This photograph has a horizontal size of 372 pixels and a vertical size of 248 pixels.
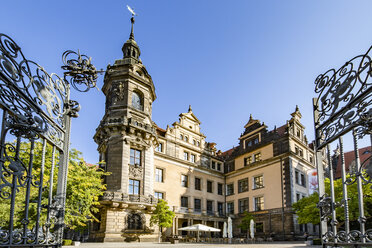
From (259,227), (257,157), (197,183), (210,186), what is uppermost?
(257,157)

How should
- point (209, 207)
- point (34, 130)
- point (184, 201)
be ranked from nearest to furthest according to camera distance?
1. point (34, 130)
2. point (184, 201)
3. point (209, 207)

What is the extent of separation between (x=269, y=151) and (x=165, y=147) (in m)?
13.0

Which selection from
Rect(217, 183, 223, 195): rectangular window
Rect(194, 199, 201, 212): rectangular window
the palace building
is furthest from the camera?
Rect(217, 183, 223, 195): rectangular window

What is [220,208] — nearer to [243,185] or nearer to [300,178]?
[243,185]

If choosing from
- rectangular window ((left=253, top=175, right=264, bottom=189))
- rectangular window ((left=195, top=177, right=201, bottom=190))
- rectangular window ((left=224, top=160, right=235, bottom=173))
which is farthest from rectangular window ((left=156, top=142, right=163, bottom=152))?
rectangular window ((left=253, top=175, right=264, bottom=189))

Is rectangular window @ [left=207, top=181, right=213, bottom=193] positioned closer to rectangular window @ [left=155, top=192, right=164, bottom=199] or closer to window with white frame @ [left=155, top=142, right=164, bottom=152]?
rectangular window @ [left=155, top=192, right=164, bottom=199]

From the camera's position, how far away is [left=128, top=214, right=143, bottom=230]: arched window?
87.2 feet

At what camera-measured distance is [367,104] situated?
4516 millimetres

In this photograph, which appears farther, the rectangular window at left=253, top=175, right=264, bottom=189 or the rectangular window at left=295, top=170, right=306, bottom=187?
the rectangular window at left=253, top=175, right=264, bottom=189

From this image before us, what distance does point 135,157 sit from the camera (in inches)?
1145

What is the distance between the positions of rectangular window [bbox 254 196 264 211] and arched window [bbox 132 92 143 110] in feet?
60.4

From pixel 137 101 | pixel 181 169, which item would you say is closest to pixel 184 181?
pixel 181 169

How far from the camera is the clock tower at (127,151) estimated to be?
26000 mm

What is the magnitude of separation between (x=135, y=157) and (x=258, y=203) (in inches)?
670
